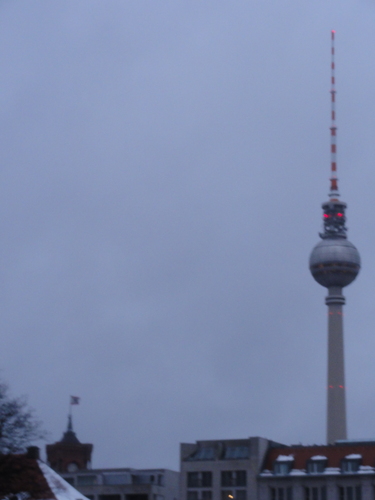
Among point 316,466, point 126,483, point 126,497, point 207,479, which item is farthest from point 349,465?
point 126,483

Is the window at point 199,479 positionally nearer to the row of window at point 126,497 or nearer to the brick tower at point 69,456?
the row of window at point 126,497

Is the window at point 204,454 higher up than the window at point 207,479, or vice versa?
the window at point 204,454

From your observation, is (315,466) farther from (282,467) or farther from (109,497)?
(109,497)

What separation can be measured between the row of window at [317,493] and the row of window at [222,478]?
3.78 meters

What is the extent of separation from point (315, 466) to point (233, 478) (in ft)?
31.2

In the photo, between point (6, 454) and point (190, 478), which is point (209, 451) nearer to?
point (190, 478)

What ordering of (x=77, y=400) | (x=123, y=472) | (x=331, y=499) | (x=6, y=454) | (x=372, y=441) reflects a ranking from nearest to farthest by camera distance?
(x=6, y=454) < (x=331, y=499) < (x=372, y=441) < (x=123, y=472) < (x=77, y=400)

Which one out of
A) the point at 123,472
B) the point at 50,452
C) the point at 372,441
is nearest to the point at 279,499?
the point at 372,441

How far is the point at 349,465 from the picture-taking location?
131500mm

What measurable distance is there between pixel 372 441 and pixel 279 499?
43.7 feet

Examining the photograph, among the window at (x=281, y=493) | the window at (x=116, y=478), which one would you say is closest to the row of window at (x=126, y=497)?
the window at (x=116, y=478)

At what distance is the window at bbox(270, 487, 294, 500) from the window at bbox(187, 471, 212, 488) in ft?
23.4

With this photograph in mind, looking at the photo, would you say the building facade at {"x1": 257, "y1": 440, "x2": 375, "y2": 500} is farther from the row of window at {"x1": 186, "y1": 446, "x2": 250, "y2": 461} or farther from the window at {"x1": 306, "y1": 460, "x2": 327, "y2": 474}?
the row of window at {"x1": 186, "y1": 446, "x2": 250, "y2": 461}

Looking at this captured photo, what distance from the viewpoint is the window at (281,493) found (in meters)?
134
